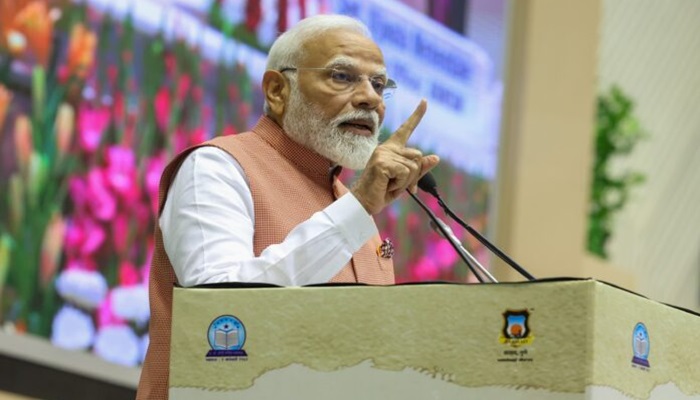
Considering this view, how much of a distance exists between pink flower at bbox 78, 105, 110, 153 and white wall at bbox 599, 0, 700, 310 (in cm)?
398

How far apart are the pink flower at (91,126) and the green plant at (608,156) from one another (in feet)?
11.5

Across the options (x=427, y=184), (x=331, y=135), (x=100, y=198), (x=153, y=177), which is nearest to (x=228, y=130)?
(x=153, y=177)

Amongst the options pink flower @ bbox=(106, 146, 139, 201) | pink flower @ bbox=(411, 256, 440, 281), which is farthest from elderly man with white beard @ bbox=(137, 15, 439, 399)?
pink flower @ bbox=(411, 256, 440, 281)

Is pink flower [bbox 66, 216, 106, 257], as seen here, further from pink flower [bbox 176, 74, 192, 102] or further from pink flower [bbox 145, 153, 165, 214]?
pink flower [bbox 176, 74, 192, 102]

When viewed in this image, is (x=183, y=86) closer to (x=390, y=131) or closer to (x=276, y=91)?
(x=390, y=131)

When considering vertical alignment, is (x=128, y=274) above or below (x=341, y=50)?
above

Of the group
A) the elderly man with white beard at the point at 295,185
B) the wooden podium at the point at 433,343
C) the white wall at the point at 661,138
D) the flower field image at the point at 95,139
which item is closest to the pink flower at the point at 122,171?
the flower field image at the point at 95,139

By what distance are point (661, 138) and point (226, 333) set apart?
6394 mm

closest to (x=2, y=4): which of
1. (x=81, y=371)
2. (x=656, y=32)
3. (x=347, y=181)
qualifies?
(x=81, y=371)

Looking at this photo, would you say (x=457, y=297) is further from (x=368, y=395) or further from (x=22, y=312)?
(x=22, y=312)

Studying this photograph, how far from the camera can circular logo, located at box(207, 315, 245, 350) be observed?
1626 mm

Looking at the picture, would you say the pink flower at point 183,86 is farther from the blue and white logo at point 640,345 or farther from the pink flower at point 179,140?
the blue and white logo at point 640,345

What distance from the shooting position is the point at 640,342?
5.17 feet

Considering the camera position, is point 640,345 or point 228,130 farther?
point 228,130
